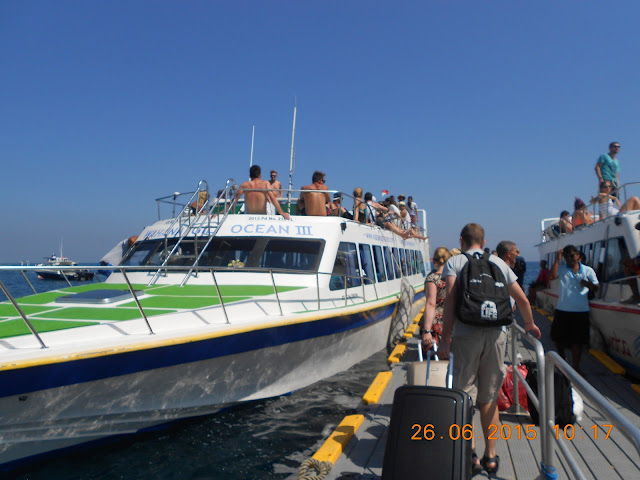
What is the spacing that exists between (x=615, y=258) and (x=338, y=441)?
6.09 meters

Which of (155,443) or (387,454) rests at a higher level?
(387,454)

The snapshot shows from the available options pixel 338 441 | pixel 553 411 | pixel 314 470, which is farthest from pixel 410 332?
pixel 553 411

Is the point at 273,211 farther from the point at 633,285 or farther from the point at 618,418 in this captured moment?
the point at 618,418

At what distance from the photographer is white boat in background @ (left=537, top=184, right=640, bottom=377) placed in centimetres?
601

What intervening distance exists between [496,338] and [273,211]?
617 cm

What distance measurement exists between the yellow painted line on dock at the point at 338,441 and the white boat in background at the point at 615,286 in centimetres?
374

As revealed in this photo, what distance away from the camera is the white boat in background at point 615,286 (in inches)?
237

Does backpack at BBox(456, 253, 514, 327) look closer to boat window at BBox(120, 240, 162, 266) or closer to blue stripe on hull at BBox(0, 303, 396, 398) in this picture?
blue stripe on hull at BBox(0, 303, 396, 398)

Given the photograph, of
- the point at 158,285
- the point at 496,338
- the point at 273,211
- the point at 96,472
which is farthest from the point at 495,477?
the point at 273,211

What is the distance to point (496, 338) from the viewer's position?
329 centimetres

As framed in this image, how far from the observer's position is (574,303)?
19.4 feet

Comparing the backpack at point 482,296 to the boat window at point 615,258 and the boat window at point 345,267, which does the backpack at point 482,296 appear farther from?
the boat window at point 615,258

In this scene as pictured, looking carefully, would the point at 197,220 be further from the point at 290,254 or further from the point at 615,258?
the point at 615,258

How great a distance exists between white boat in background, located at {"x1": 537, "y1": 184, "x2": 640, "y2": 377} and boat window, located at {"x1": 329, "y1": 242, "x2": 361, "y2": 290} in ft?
11.9
